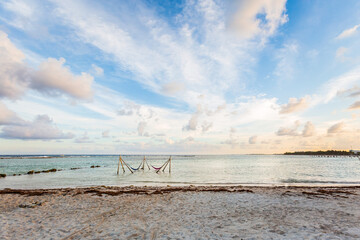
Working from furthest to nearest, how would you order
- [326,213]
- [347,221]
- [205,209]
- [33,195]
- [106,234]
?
[33,195]
[205,209]
[326,213]
[347,221]
[106,234]

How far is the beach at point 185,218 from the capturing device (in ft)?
21.3

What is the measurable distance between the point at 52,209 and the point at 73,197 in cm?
291

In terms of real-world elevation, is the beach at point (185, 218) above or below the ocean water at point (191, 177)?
above

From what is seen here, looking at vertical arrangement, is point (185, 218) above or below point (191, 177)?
above

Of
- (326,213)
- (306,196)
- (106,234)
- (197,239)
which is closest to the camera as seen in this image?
(197,239)

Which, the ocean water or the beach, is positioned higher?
the beach

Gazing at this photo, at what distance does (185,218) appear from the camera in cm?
828

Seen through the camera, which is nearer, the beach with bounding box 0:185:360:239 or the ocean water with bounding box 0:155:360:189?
the beach with bounding box 0:185:360:239

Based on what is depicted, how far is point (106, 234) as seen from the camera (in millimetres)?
6535

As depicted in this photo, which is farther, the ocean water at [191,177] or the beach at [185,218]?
the ocean water at [191,177]

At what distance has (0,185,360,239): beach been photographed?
256 inches

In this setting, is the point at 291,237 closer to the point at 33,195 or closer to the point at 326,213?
the point at 326,213

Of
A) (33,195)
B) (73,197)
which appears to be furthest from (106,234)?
(33,195)

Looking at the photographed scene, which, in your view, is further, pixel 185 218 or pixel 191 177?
pixel 191 177
